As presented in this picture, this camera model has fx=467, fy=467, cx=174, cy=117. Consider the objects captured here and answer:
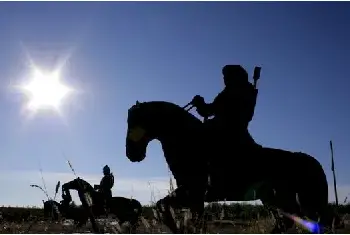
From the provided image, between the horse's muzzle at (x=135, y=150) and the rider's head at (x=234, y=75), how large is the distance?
1.75 meters

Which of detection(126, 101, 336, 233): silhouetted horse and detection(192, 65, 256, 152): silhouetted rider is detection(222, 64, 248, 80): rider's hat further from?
detection(126, 101, 336, 233): silhouetted horse

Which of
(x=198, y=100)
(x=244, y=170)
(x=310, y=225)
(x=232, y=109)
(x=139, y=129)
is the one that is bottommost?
(x=310, y=225)

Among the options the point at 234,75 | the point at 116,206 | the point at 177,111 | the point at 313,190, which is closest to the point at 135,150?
the point at 177,111

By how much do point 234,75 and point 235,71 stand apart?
7 centimetres

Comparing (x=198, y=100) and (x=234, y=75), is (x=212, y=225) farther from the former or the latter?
A: (x=234, y=75)

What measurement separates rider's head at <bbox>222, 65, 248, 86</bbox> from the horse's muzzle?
1752mm

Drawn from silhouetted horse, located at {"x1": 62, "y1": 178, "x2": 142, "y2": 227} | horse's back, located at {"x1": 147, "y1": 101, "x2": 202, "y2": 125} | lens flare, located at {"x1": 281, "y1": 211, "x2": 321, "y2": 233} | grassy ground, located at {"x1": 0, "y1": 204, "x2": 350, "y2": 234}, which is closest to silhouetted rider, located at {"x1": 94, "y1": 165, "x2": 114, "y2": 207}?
silhouetted horse, located at {"x1": 62, "y1": 178, "x2": 142, "y2": 227}

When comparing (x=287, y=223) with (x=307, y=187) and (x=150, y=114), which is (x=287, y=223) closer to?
(x=307, y=187)

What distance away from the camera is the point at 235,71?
309 inches

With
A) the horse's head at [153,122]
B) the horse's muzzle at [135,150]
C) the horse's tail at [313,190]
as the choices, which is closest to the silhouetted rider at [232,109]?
the horse's head at [153,122]

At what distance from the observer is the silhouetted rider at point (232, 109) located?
7.47 metres

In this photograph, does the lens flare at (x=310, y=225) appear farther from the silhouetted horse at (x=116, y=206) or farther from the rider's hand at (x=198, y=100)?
the silhouetted horse at (x=116, y=206)

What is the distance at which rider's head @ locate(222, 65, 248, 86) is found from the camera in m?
7.79

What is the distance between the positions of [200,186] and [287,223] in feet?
6.09
